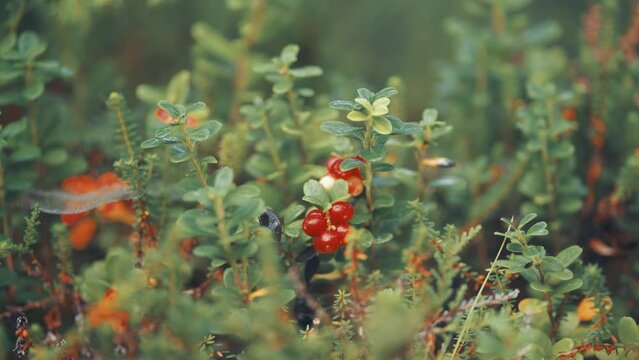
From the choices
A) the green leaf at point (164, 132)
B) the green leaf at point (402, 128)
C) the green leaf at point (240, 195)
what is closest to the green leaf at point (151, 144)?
the green leaf at point (164, 132)

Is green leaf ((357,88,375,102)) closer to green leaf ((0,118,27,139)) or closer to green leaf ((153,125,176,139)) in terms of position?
green leaf ((153,125,176,139))

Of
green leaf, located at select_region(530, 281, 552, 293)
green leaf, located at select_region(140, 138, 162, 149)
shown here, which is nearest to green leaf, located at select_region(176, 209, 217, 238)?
green leaf, located at select_region(140, 138, 162, 149)

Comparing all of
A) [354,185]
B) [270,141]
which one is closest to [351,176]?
[354,185]

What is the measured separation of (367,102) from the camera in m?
1.00

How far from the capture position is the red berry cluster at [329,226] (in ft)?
3.33

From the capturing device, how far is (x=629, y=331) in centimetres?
98

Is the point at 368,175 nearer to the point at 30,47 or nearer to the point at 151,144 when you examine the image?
the point at 151,144

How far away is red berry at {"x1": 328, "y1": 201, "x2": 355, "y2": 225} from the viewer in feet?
3.36

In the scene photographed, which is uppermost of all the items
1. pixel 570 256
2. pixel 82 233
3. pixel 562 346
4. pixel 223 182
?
pixel 223 182

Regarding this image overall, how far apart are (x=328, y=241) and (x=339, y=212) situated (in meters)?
0.05

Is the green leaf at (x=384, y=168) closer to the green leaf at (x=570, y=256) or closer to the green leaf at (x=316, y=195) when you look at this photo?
the green leaf at (x=316, y=195)

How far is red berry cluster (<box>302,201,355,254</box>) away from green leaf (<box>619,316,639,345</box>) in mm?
424

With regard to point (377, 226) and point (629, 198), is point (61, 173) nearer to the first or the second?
point (377, 226)

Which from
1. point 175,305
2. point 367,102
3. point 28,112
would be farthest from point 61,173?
point 367,102
